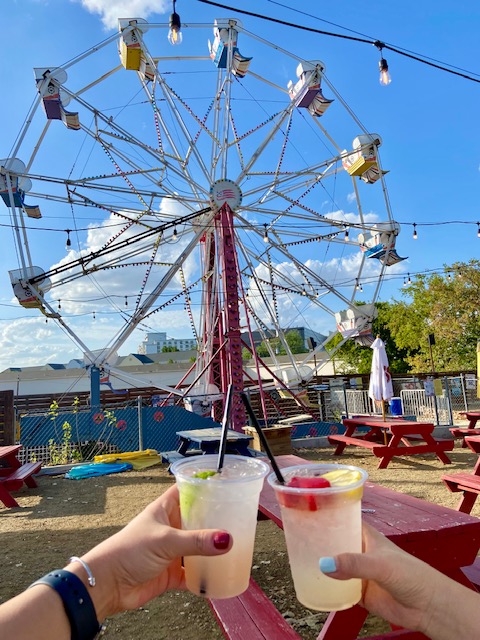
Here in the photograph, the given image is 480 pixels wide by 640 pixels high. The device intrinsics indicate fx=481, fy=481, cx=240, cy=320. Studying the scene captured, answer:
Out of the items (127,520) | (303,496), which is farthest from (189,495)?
(127,520)

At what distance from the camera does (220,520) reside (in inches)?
48.6

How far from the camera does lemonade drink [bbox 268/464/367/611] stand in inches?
A: 47.2

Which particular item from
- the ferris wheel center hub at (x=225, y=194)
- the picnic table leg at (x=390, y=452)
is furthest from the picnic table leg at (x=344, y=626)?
the ferris wheel center hub at (x=225, y=194)

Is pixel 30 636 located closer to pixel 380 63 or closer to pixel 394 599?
pixel 394 599

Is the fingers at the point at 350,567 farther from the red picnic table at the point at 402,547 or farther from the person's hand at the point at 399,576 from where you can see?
the red picnic table at the point at 402,547

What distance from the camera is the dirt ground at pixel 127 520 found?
3.03 meters

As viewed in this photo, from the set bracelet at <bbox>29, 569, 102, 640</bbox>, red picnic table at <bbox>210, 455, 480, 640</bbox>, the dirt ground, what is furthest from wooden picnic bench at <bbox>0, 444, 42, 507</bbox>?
bracelet at <bbox>29, 569, 102, 640</bbox>

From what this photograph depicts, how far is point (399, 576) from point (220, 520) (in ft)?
1.46

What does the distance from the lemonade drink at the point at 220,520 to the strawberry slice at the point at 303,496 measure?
0.08 m

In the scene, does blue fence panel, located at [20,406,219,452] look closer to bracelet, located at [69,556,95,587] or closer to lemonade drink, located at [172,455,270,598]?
lemonade drink, located at [172,455,270,598]

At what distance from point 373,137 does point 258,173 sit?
3.36 meters

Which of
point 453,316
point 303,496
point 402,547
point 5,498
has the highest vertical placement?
point 453,316

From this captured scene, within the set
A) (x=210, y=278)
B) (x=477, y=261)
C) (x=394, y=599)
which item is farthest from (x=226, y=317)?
(x=477, y=261)

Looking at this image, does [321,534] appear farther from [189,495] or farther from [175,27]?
[175,27]
